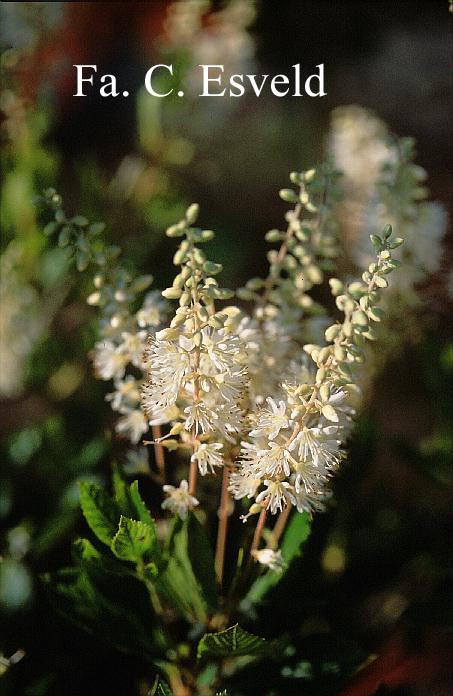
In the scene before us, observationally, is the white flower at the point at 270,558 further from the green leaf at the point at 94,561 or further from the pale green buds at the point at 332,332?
the pale green buds at the point at 332,332

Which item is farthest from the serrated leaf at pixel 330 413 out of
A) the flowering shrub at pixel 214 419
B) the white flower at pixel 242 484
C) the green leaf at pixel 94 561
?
the green leaf at pixel 94 561

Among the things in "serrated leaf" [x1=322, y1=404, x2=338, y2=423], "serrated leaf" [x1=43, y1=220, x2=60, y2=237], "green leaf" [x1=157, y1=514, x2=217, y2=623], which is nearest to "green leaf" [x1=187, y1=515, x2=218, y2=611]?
"green leaf" [x1=157, y1=514, x2=217, y2=623]

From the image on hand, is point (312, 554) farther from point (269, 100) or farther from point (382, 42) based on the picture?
point (382, 42)

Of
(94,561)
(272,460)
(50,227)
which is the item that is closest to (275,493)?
(272,460)

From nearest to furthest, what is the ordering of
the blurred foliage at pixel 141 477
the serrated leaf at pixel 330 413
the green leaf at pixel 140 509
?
1. the serrated leaf at pixel 330 413
2. the green leaf at pixel 140 509
3. the blurred foliage at pixel 141 477

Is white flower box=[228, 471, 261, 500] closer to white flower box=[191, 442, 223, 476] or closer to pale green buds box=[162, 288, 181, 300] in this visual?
white flower box=[191, 442, 223, 476]

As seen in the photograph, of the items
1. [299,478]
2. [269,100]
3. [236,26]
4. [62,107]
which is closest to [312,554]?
[299,478]
